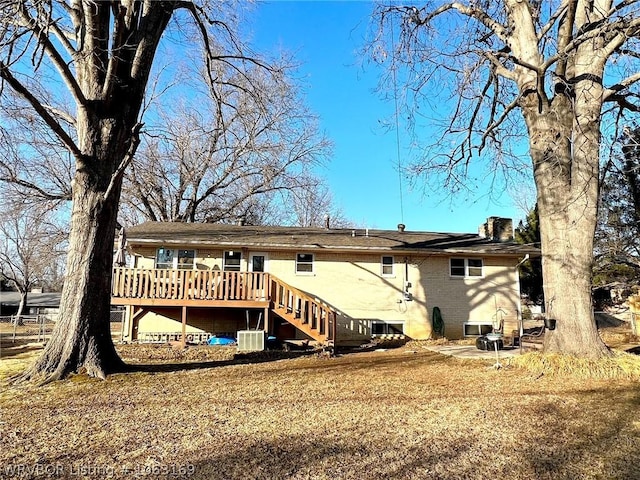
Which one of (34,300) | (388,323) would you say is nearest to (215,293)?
(388,323)

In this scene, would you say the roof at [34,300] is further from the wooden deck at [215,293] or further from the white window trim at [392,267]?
the white window trim at [392,267]

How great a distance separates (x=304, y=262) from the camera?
16.2m

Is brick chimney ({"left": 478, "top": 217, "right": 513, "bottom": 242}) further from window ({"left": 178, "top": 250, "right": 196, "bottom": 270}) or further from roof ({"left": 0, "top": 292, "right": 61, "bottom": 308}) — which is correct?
roof ({"left": 0, "top": 292, "right": 61, "bottom": 308})

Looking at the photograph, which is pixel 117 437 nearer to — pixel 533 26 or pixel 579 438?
pixel 579 438

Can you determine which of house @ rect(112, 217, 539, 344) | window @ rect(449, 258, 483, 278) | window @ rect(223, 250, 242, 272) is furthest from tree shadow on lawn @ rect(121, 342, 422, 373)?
window @ rect(449, 258, 483, 278)

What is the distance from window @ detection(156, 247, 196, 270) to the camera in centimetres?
1520

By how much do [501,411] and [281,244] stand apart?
10508 millimetres

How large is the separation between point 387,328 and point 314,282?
336 centimetres

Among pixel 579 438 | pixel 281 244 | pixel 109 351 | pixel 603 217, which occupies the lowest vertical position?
pixel 579 438

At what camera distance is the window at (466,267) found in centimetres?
1706

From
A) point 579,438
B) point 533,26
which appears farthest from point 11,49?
point 533,26

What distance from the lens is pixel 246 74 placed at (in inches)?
495

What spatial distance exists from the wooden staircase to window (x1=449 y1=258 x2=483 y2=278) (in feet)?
19.6

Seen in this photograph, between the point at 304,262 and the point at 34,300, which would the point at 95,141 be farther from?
the point at 34,300
